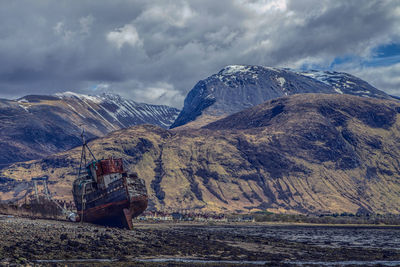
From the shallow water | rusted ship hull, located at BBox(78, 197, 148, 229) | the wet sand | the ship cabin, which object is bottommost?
the shallow water

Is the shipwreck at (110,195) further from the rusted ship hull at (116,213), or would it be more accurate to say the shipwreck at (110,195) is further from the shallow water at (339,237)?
the shallow water at (339,237)

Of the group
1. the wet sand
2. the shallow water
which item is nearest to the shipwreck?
the wet sand

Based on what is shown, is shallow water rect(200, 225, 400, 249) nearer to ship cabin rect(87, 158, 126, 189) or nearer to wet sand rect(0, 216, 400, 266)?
wet sand rect(0, 216, 400, 266)

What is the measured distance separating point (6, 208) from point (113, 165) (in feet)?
146

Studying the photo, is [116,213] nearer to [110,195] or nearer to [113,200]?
[113,200]

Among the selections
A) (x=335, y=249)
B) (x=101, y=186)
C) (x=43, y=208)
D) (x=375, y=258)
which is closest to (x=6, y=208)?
(x=43, y=208)

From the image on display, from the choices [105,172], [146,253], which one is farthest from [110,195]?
[146,253]

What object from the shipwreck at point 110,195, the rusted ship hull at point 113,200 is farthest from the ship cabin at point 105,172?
the rusted ship hull at point 113,200

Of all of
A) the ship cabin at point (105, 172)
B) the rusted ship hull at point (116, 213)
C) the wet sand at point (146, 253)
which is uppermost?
the ship cabin at point (105, 172)

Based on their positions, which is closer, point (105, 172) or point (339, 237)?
point (105, 172)

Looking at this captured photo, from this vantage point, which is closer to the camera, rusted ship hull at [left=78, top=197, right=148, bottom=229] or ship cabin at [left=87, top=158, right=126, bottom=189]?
rusted ship hull at [left=78, top=197, right=148, bottom=229]

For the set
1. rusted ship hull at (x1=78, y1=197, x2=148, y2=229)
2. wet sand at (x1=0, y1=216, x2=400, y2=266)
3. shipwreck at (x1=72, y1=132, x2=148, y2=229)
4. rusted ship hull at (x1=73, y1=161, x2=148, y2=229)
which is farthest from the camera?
shipwreck at (x1=72, y1=132, x2=148, y2=229)

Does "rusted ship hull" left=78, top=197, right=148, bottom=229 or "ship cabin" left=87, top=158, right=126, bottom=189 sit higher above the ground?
"ship cabin" left=87, top=158, right=126, bottom=189

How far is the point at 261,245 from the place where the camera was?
272ft
